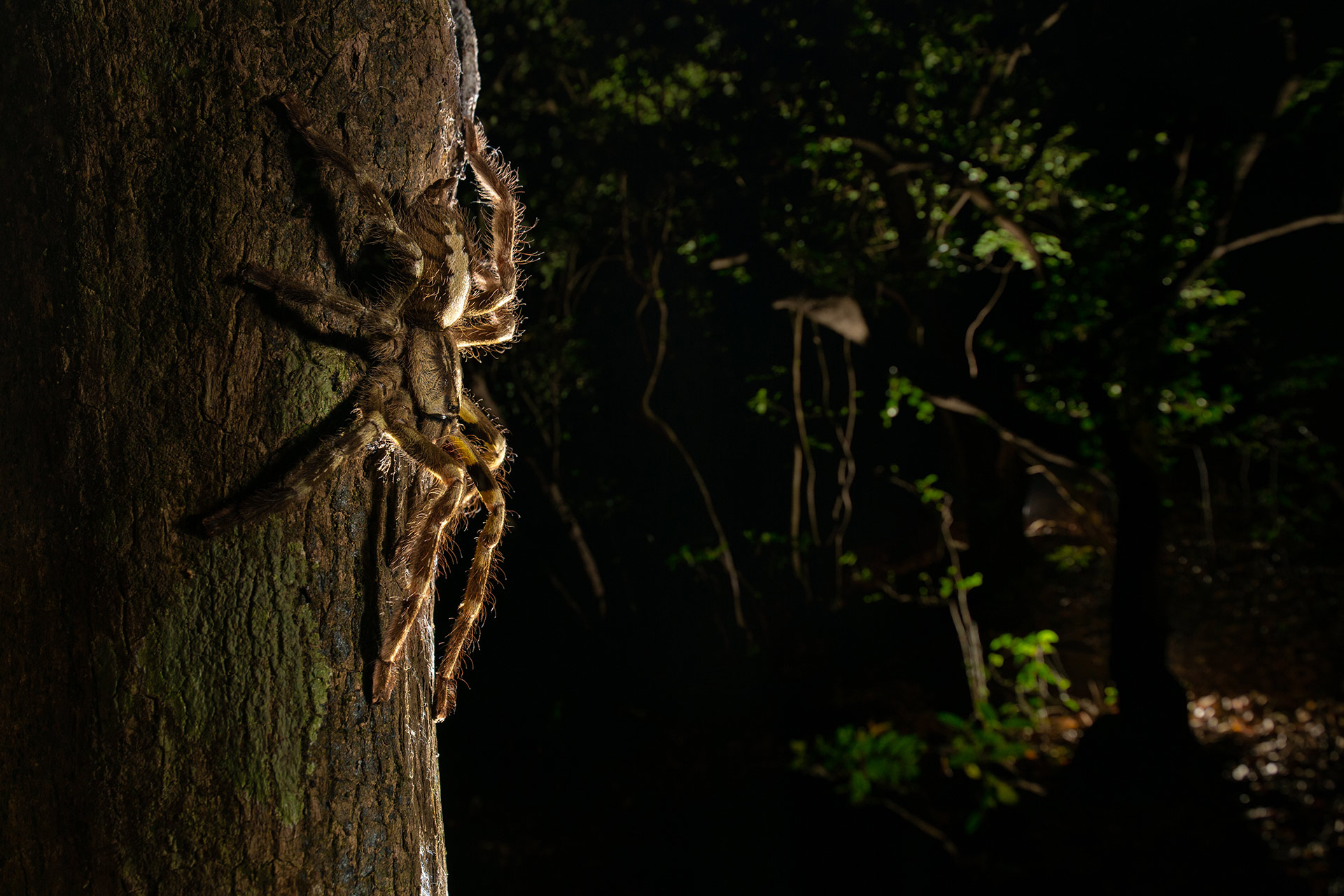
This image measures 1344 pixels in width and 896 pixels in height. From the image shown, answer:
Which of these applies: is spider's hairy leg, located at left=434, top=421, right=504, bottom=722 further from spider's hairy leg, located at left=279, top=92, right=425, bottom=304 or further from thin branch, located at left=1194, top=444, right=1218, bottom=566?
thin branch, located at left=1194, top=444, right=1218, bottom=566

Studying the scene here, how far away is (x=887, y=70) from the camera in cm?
346

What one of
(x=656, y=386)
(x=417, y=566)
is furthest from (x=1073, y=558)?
(x=417, y=566)

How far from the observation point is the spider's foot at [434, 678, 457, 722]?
3.39ft

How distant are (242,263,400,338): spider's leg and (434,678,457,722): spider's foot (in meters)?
0.46

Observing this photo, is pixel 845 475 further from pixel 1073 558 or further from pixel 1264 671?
pixel 1264 671

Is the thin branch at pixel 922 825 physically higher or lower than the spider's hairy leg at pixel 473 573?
lower

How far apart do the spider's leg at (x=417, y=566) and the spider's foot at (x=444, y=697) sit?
0.59 ft

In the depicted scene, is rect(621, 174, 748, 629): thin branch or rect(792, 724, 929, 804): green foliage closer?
rect(792, 724, 929, 804): green foliage

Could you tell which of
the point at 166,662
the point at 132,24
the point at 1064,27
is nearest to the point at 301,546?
the point at 166,662

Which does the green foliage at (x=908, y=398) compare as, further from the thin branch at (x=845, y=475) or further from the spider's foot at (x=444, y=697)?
the spider's foot at (x=444, y=697)

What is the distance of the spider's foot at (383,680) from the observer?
32.7 inches

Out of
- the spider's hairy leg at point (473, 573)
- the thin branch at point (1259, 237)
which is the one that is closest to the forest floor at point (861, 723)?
the thin branch at point (1259, 237)

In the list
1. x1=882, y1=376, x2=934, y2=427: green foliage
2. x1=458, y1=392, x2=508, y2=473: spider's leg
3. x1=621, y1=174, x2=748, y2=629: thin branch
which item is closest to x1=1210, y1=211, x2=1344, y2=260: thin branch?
x1=882, y1=376, x2=934, y2=427: green foliage

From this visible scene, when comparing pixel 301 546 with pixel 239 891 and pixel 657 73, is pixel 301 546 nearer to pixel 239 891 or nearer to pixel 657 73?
pixel 239 891
